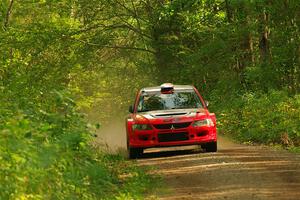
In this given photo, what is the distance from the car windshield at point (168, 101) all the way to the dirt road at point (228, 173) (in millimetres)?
1081

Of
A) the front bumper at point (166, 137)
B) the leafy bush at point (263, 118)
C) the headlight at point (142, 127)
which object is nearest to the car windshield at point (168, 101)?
the headlight at point (142, 127)

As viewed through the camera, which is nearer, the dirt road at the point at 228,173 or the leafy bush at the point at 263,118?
the dirt road at the point at 228,173

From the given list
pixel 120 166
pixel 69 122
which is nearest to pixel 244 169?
A: pixel 120 166

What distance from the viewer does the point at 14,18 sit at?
43625 millimetres

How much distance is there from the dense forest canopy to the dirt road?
342cm

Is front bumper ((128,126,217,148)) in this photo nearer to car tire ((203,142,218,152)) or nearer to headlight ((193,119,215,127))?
headlight ((193,119,215,127))

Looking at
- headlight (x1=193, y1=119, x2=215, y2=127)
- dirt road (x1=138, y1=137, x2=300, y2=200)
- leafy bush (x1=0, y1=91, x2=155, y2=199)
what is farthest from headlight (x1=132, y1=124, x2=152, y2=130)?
leafy bush (x1=0, y1=91, x2=155, y2=199)

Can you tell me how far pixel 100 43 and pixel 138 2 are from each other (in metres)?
3.17

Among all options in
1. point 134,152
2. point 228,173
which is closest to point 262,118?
point 134,152

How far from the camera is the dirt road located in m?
10.1

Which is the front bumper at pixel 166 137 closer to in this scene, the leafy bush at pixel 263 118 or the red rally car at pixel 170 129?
the red rally car at pixel 170 129

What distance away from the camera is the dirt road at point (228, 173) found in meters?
10.1

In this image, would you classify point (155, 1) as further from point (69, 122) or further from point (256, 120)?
point (69, 122)

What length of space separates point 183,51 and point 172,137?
17.1 meters
